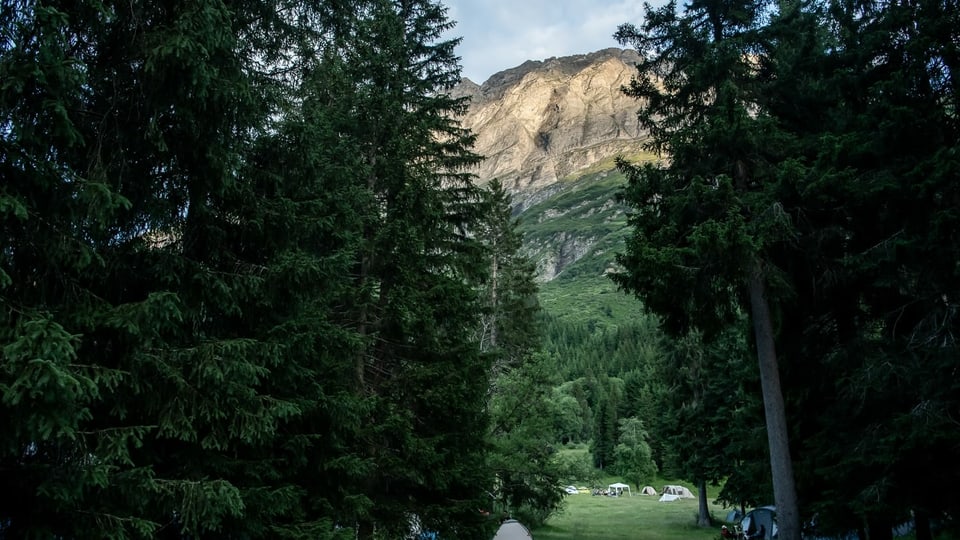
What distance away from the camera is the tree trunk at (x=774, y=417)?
10.9m

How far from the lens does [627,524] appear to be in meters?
31.7

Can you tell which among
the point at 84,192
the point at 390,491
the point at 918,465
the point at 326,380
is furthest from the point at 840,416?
the point at 84,192

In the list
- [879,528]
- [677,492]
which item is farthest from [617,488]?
[879,528]

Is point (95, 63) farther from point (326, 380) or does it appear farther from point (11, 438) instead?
point (326, 380)

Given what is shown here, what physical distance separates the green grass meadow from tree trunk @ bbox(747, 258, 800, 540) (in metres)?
15.5

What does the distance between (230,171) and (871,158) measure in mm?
10182

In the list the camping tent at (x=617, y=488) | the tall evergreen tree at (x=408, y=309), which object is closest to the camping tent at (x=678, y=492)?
the camping tent at (x=617, y=488)

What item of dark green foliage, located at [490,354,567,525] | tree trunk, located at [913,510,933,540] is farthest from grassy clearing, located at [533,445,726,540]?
tree trunk, located at [913,510,933,540]

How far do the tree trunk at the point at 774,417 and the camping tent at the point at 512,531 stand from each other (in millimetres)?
9653

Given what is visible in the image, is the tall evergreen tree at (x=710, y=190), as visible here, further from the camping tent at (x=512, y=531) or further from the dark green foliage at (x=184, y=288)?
the camping tent at (x=512, y=531)

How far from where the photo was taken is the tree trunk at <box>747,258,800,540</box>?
35.9ft

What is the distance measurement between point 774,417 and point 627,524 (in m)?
22.8

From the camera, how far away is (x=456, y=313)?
11.9m

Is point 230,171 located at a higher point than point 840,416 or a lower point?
higher
